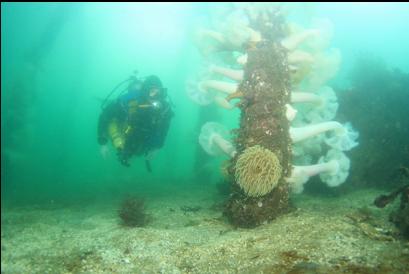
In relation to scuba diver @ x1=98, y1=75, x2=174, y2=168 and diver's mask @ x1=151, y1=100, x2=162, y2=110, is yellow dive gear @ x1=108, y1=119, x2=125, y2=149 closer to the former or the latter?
scuba diver @ x1=98, y1=75, x2=174, y2=168

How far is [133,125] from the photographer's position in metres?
8.35

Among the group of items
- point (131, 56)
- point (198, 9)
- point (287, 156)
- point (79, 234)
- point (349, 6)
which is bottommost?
point (79, 234)

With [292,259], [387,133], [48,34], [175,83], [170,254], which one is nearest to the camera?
[292,259]

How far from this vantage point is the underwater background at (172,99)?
9.08 m

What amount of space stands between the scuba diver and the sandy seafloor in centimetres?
247

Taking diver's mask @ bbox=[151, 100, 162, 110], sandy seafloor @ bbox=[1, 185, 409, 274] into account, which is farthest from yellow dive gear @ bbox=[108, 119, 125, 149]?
sandy seafloor @ bbox=[1, 185, 409, 274]

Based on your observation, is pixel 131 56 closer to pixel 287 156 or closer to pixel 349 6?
pixel 349 6

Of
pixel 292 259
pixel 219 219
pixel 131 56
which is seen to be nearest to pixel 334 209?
pixel 219 219

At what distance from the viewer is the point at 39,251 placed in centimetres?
500

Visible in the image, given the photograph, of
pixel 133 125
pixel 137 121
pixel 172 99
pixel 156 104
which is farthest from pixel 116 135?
pixel 172 99

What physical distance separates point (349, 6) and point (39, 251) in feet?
101

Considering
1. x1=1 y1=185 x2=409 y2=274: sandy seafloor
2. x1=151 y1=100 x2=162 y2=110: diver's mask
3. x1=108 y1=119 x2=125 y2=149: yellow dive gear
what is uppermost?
x1=151 y1=100 x2=162 y2=110: diver's mask

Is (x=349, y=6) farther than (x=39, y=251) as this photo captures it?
Yes

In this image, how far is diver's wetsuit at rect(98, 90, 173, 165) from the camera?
838 cm
